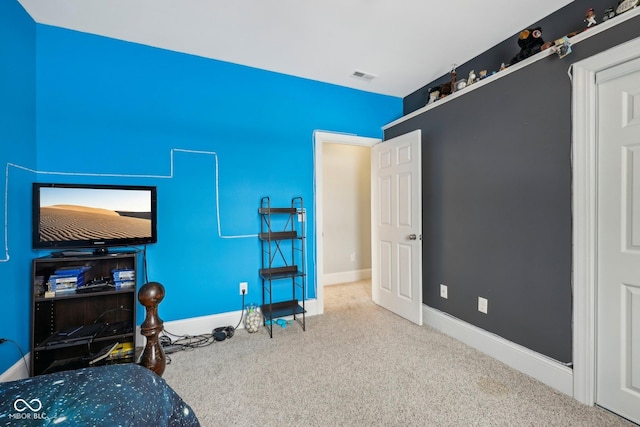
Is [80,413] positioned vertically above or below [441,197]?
→ below

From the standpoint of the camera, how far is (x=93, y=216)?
6.85ft

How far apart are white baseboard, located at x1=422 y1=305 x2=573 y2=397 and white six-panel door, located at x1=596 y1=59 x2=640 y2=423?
179 mm

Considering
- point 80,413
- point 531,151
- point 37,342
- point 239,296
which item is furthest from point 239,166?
point 531,151

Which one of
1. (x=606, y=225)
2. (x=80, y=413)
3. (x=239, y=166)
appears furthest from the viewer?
(x=239, y=166)

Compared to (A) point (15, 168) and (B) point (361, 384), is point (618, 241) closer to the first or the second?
(B) point (361, 384)

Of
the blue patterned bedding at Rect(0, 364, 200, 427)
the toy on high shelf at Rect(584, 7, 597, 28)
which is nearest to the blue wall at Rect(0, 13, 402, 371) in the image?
the blue patterned bedding at Rect(0, 364, 200, 427)

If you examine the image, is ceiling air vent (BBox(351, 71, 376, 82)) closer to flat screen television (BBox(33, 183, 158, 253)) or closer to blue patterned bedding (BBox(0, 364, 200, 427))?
flat screen television (BBox(33, 183, 158, 253))

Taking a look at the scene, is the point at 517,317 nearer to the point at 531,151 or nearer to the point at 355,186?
the point at 531,151

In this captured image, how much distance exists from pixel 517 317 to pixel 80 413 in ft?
8.37

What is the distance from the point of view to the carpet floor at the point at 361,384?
5.13 feet

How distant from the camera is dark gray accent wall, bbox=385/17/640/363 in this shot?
1795 mm

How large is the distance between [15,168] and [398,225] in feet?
10.6

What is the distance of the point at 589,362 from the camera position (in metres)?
1.66

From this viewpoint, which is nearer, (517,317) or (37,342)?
(37,342)
